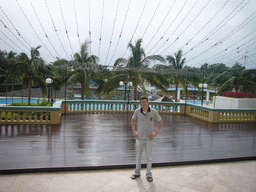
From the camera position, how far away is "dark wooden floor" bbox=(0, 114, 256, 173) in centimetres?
395

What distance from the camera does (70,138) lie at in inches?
223

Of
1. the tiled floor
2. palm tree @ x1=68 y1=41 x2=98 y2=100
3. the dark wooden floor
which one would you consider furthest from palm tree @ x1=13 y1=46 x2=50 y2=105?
the tiled floor

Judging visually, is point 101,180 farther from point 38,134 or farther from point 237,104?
point 237,104

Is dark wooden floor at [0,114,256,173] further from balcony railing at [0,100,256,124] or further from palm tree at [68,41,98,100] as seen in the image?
palm tree at [68,41,98,100]

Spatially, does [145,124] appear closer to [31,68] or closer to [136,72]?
[136,72]

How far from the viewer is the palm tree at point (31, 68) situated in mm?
15579

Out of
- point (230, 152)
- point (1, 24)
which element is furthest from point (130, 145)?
point (1, 24)

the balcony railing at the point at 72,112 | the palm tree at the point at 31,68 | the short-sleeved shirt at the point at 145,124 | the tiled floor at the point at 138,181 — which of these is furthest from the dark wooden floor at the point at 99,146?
the palm tree at the point at 31,68

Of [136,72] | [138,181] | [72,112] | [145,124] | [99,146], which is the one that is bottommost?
[138,181]

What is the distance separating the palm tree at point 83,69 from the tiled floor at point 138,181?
9.99m

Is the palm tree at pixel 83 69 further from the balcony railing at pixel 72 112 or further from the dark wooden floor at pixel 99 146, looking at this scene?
the dark wooden floor at pixel 99 146

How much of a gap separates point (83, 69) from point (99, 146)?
10326 mm

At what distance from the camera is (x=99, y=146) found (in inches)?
197

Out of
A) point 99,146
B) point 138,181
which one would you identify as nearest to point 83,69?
point 99,146
